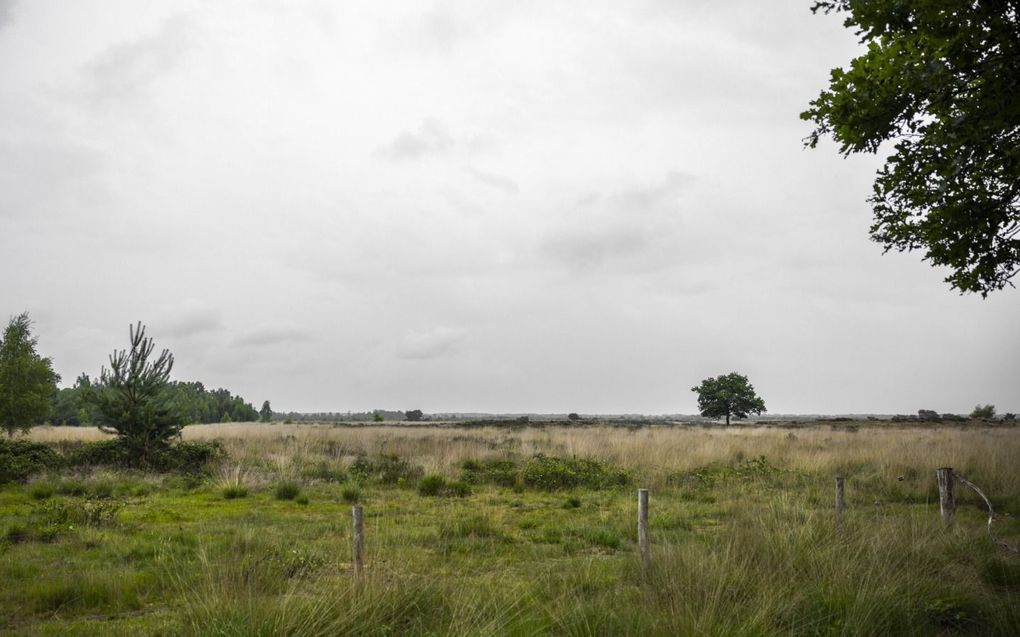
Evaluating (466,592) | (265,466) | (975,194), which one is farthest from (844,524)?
(265,466)

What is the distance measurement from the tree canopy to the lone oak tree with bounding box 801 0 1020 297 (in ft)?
131

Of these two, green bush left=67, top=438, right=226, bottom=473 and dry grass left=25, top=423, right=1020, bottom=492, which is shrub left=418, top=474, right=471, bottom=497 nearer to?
dry grass left=25, top=423, right=1020, bottom=492

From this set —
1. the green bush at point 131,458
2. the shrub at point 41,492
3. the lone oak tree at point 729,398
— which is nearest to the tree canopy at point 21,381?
the green bush at point 131,458

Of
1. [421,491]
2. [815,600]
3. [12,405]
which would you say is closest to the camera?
[815,600]

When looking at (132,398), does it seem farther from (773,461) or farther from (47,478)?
(773,461)

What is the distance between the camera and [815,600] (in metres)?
5.60

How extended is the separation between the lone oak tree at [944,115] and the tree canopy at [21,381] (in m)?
39.8

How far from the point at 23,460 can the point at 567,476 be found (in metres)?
14.6

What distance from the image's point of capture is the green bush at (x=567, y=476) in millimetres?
16328

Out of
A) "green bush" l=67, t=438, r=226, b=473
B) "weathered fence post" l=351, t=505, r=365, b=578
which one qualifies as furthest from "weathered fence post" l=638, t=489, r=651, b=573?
"green bush" l=67, t=438, r=226, b=473

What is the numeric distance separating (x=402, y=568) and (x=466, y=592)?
78cm

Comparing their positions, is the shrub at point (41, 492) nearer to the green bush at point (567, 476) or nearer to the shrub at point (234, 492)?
the shrub at point (234, 492)

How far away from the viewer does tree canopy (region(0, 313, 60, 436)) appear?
3328 centimetres

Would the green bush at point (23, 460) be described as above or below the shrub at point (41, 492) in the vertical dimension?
above
